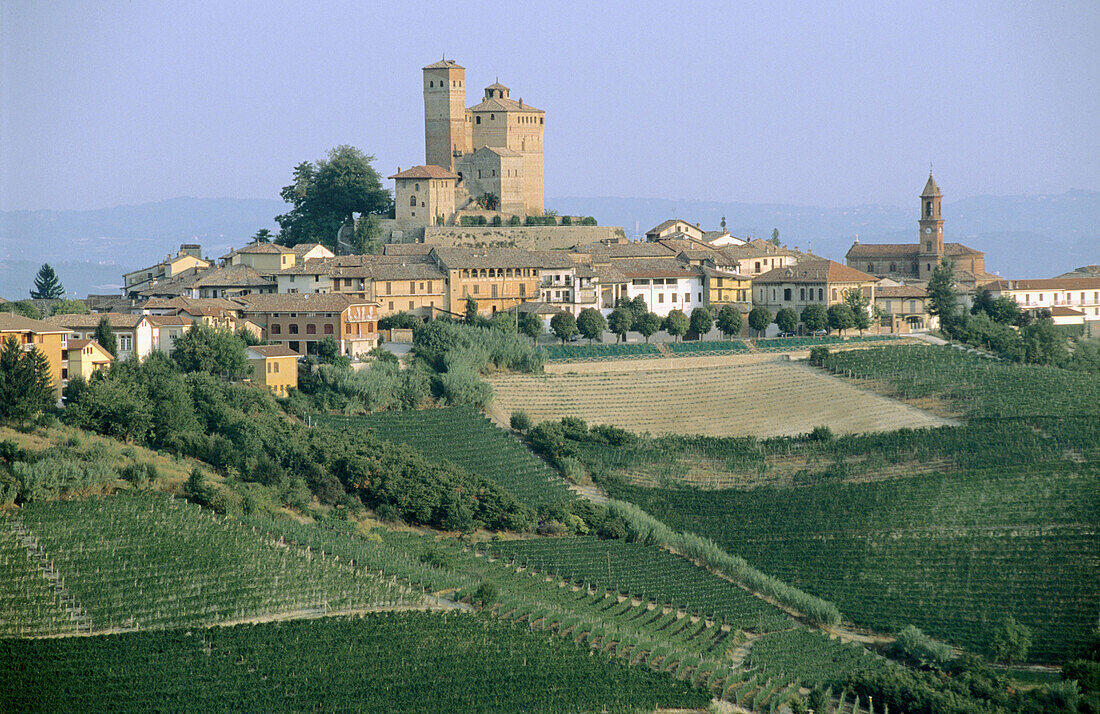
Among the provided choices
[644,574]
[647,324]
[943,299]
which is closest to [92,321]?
[647,324]

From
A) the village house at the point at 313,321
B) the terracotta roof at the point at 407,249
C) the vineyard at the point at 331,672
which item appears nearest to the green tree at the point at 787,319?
the terracotta roof at the point at 407,249

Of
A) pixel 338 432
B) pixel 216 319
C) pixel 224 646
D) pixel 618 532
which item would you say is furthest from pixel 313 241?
pixel 224 646

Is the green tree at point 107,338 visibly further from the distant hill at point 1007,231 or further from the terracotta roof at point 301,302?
the distant hill at point 1007,231

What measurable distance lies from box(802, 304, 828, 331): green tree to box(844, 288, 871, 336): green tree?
1.17 meters

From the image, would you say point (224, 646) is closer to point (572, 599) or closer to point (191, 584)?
point (191, 584)

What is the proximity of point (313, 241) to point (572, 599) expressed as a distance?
31219 millimetres

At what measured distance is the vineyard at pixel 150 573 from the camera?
2650 cm

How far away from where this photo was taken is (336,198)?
6031 cm

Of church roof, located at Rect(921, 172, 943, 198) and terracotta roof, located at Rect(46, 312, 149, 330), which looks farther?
church roof, located at Rect(921, 172, 943, 198)

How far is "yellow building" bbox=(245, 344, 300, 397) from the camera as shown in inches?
1698

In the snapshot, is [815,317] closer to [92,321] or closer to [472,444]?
[472,444]

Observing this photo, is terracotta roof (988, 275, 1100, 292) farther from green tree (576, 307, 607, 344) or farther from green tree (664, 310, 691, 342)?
green tree (576, 307, 607, 344)

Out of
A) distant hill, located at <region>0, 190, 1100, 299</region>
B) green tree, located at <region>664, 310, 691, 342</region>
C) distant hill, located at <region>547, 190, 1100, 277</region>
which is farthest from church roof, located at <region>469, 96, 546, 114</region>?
distant hill, located at <region>547, 190, 1100, 277</region>

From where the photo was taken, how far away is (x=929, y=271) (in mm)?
68625
